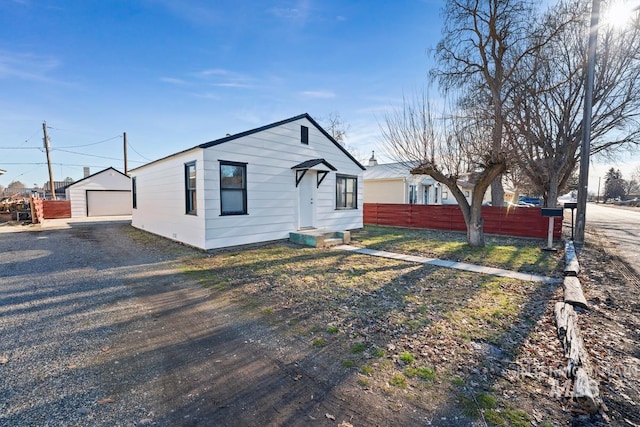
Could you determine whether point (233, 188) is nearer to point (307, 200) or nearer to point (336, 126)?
A: point (307, 200)

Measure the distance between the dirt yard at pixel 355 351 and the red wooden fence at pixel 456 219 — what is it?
5.89 meters

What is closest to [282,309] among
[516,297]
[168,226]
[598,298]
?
[516,297]

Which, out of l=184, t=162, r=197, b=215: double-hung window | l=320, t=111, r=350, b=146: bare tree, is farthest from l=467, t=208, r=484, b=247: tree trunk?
Result: l=320, t=111, r=350, b=146: bare tree

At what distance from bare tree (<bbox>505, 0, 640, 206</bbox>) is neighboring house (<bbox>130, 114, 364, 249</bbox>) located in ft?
25.2

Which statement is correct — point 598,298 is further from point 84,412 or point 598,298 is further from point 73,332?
point 73,332

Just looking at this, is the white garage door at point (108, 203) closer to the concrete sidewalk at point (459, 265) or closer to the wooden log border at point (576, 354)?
the concrete sidewalk at point (459, 265)

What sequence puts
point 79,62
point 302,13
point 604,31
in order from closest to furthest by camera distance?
point 302,13
point 79,62
point 604,31

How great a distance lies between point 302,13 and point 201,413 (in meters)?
11.0

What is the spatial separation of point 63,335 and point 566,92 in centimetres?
1936

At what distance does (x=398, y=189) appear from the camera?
764 inches

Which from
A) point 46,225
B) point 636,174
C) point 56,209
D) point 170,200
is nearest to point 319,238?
point 170,200

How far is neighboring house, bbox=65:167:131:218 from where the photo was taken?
21.1 meters

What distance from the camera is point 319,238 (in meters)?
9.38

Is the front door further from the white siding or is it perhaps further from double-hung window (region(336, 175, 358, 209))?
the white siding
